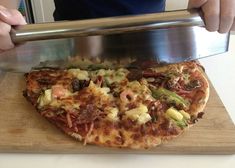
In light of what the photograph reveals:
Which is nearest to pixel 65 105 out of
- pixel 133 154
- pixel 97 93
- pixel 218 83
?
pixel 97 93

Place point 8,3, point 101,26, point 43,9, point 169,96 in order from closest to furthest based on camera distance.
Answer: point 101,26
point 169,96
point 8,3
point 43,9

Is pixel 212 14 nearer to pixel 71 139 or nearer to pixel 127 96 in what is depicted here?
pixel 127 96

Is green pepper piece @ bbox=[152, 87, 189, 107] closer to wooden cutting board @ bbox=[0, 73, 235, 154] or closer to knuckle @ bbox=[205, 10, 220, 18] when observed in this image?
wooden cutting board @ bbox=[0, 73, 235, 154]

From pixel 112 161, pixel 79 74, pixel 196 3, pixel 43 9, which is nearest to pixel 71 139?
pixel 112 161

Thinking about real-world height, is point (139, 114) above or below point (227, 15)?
below

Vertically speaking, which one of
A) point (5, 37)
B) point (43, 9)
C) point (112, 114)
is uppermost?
point (5, 37)

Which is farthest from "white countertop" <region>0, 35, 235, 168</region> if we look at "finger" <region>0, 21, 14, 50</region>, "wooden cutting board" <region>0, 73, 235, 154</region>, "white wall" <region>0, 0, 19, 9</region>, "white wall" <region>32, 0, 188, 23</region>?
"white wall" <region>32, 0, 188, 23</region>

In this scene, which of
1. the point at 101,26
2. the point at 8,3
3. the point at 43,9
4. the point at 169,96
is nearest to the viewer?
the point at 101,26

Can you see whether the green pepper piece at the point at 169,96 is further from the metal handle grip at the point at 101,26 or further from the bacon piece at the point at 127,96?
the metal handle grip at the point at 101,26
